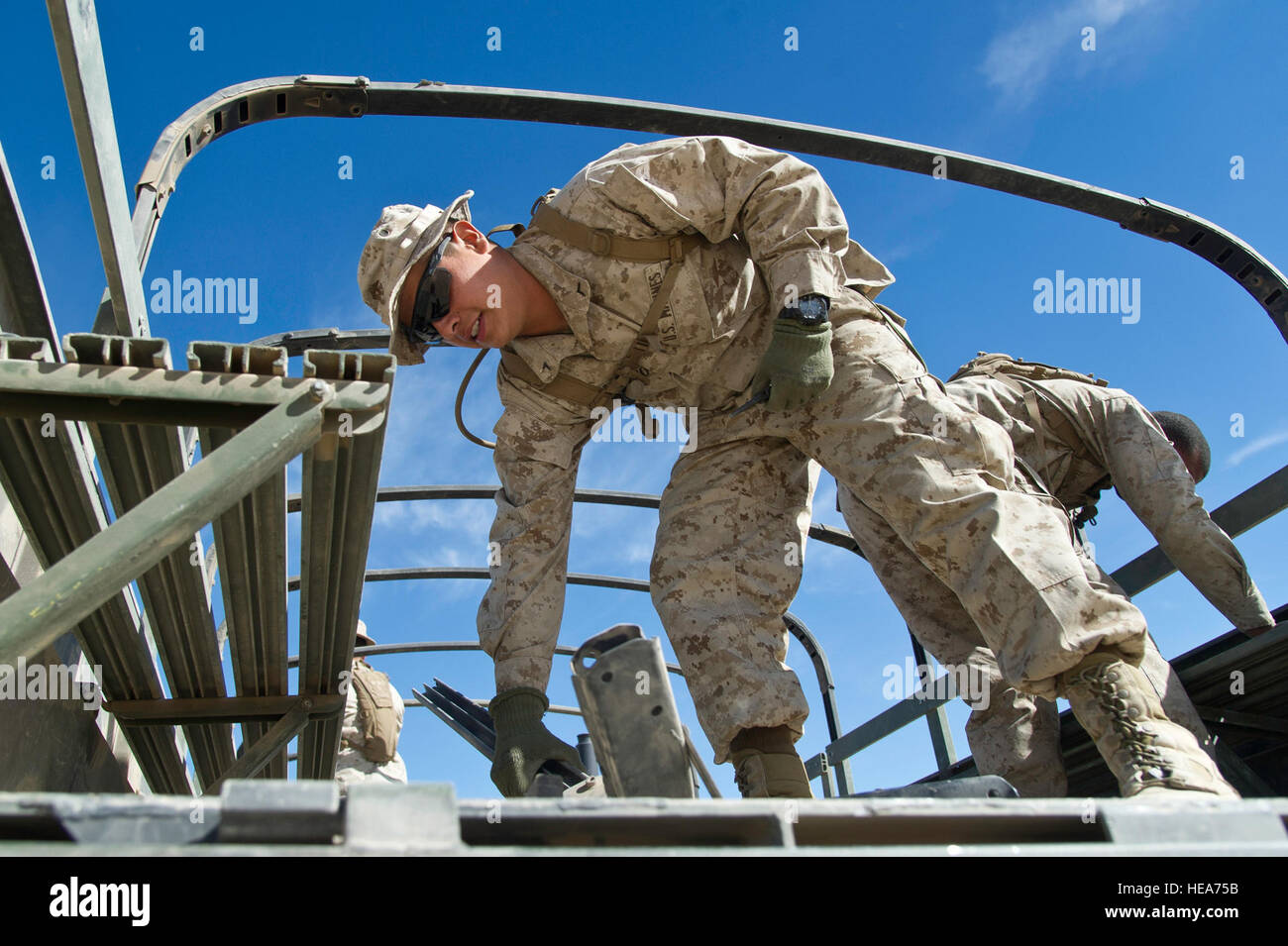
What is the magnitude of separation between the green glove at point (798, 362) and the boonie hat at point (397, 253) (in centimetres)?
115

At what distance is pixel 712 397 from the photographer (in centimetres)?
349

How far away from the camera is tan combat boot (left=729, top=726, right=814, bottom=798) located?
2.74 m

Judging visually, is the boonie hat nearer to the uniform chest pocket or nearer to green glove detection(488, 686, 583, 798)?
the uniform chest pocket

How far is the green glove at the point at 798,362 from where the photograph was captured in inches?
112

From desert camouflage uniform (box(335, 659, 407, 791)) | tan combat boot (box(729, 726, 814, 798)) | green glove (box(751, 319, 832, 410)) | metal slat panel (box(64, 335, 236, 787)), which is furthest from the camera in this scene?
desert camouflage uniform (box(335, 659, 407, 791))

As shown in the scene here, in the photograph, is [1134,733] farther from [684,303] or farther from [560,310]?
[560,310]

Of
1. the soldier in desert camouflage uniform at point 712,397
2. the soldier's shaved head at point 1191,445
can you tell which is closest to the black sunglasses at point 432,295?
the soldier in desert camouflage uniform at point 712,397

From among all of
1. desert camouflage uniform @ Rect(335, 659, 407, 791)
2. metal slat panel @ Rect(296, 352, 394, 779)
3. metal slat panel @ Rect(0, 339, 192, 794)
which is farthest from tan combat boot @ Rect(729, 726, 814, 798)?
desert camouflage uniform @ Rect(335, 659, 407, 791)

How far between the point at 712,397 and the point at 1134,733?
67.7 inches

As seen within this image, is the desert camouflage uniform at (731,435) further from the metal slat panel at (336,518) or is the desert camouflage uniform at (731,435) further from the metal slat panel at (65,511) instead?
the metal slat panel at (65,511)

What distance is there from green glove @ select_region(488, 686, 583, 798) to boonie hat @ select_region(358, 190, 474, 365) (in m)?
1.15

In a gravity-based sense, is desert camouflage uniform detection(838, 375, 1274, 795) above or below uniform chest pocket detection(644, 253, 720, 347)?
below

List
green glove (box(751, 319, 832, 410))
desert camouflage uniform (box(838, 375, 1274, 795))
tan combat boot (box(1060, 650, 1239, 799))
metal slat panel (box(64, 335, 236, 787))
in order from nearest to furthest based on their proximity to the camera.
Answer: metal slat panel (box(64, 335, 236, 787)) → tan combat boot (box(1060, 650, 1239, 799)) → green glove (box(751, 319, 832, 410)) → desert camouflage uniform (box(838, 375, 1274, 795))

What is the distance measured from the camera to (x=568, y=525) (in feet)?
11.2
